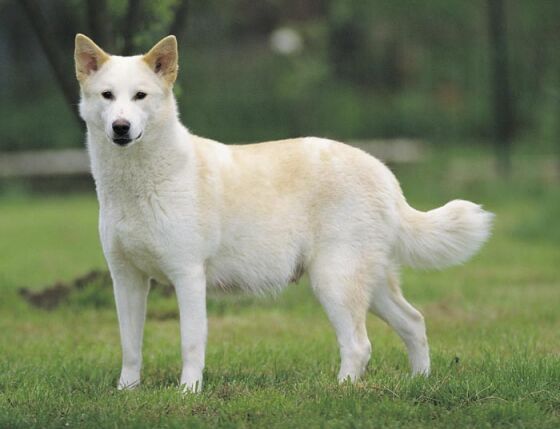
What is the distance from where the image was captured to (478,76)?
22.2 m

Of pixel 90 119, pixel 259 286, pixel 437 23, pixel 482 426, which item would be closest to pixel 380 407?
pixel 482 426

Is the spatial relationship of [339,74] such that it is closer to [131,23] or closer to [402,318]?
[131,23]

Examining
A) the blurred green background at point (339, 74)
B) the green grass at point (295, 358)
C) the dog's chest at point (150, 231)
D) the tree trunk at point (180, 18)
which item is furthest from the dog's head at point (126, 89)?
the blurred green background at point (339, 74)

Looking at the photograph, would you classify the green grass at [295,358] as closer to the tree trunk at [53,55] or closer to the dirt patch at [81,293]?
the dirt patch at [81,293]

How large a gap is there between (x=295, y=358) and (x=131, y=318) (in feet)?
3.74

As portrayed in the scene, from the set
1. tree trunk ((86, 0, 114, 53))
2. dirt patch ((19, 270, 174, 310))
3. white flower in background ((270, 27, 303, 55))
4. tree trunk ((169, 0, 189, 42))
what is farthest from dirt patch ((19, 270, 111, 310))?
white flower in background ((270, 27, 303, 55))

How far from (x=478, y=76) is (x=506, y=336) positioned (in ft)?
A: 52.6

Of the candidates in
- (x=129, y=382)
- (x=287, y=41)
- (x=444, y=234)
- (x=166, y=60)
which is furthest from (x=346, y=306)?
(x=287, y=41)

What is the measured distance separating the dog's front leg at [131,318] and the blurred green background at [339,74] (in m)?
13.2

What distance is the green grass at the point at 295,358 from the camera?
454 centimetres

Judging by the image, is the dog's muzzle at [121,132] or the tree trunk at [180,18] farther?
the tree trunk at [180,18]

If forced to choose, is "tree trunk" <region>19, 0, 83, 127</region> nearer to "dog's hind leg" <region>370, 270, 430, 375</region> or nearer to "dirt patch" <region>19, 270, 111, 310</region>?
"dirt patch" <region>19, 270, 111, 310</region>

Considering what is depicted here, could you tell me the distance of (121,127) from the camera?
493 centimetres

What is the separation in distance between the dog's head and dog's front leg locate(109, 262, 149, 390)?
804 millimetres
